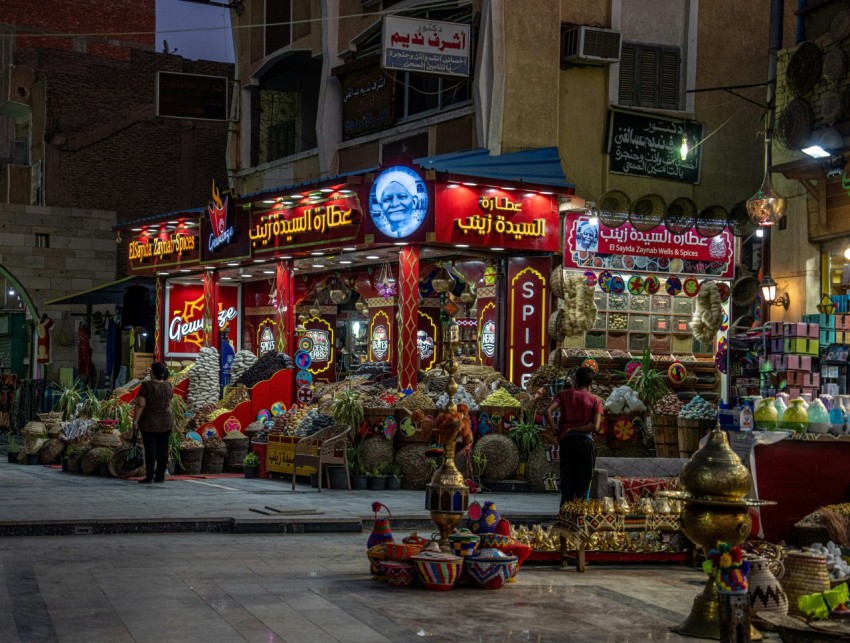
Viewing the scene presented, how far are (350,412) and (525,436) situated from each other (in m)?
2.52

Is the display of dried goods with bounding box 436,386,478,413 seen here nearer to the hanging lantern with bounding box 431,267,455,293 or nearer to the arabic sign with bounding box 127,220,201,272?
the hanging lantern with bounding box 431,267,455,293

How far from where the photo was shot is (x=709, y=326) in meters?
21.5

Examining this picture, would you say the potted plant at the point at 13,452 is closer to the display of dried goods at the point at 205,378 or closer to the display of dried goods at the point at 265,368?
the display of dried goods at the point at 205,378

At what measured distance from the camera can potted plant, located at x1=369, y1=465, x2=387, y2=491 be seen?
55.9 ft

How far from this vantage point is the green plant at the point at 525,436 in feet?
57.1

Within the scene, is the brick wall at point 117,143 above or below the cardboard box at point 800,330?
above

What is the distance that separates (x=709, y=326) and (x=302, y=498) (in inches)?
362

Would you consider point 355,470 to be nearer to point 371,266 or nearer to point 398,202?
point 398,202

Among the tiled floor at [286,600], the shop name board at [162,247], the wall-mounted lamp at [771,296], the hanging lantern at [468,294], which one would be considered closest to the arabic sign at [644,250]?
the hanging lantern at [468,294]

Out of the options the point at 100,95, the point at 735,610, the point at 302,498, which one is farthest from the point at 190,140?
the point at 735,610

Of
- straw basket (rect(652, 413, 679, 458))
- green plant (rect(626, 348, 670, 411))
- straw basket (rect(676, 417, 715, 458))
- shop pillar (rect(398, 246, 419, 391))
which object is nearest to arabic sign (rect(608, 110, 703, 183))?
shop pillar (rect(398, 246, 419, 391))

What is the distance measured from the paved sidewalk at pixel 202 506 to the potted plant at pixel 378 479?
36 centimetres

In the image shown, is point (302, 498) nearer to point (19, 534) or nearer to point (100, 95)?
point (19, 534)

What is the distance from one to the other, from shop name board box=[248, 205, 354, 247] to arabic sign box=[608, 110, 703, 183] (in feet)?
16.9
